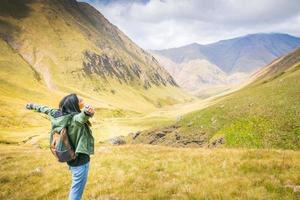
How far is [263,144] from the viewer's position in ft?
94.2

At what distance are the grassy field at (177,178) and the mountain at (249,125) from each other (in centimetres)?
1306

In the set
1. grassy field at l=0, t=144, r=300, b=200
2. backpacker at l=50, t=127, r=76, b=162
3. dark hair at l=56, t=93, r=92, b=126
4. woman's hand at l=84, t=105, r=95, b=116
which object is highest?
dark hair at l=56, t=93, r=92, b=126

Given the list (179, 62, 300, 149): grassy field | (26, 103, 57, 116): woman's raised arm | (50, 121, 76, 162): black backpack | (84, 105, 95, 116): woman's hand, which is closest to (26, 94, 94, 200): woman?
(50, 121, 76, 162): black backpack

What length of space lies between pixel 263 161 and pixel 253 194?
4.23m

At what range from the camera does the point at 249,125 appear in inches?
1267

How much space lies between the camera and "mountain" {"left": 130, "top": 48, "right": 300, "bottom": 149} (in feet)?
93.8

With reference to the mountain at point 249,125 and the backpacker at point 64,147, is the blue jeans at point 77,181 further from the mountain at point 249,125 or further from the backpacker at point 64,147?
the mountain at point 249,125

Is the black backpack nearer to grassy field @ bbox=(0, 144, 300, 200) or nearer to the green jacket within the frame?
the green jacket

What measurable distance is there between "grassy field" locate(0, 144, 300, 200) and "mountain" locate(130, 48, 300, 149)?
1306 centimetres

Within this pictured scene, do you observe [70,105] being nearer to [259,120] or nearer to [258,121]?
[258,121]

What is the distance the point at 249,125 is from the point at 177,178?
20.6m

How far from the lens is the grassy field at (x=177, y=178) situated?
10.7m

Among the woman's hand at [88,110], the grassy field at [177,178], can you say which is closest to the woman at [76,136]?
the woman's hand at [88,110]

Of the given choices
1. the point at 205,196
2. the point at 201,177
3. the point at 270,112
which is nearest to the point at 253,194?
the point at 205,196
